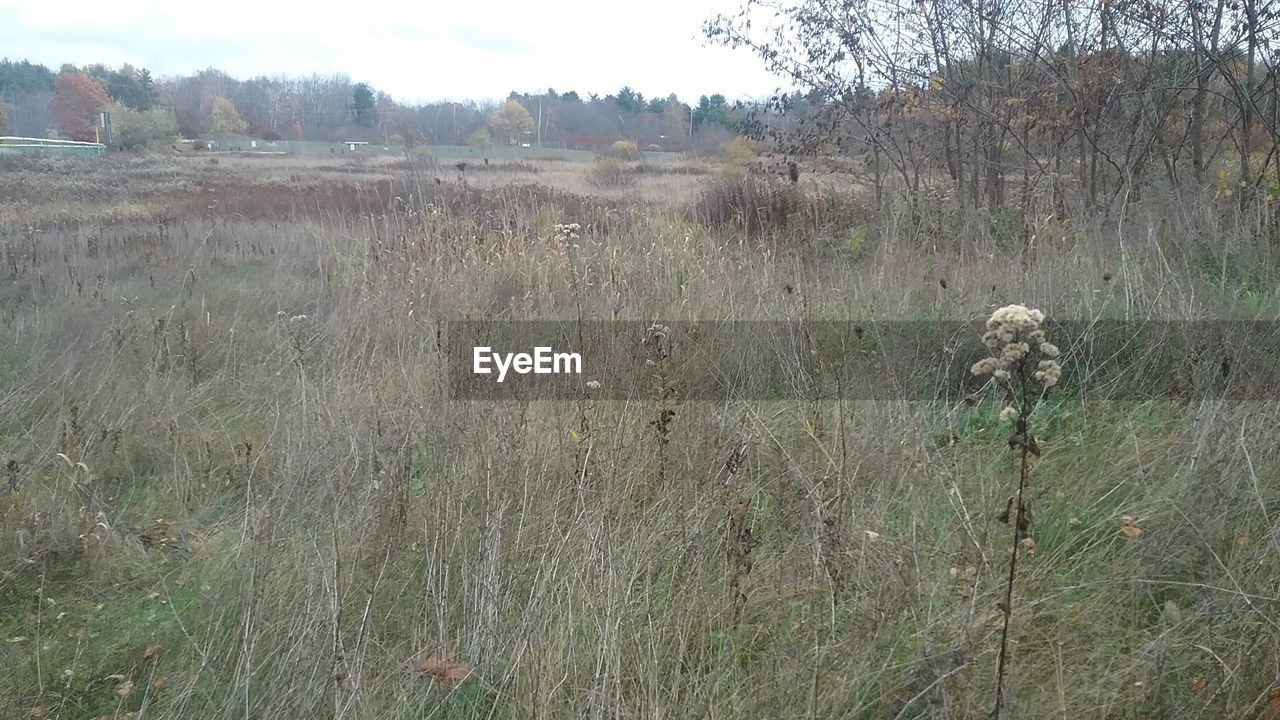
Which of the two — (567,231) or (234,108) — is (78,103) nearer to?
(234,108)

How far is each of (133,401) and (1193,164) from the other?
22.0ft

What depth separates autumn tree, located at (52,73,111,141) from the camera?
1211 inches

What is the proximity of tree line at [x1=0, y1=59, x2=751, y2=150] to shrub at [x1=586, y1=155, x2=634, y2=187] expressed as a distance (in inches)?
13.0

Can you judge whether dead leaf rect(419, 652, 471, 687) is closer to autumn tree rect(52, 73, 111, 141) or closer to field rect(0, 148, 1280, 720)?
field rect(0, 148, 1280, 720)

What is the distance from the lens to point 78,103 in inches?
1248

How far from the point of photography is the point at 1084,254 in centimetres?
416

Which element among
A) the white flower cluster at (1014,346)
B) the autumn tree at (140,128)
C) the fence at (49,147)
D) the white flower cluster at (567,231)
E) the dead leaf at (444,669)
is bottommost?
the dead leaf at (444,669)

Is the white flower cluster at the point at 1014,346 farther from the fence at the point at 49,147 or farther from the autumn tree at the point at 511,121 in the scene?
the fence at the point at 49,147

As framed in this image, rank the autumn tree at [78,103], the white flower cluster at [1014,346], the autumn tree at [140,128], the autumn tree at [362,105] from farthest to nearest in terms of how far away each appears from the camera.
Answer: the autumn tree at [78,103]
the autumn tree at [140,128]
the autumn tree at [362,105]
the white flower cluster at [1014,346]

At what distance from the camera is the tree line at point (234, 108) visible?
11.4m

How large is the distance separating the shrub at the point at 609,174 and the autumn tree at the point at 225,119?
28901mm

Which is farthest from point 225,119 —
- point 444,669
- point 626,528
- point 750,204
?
point 444,669

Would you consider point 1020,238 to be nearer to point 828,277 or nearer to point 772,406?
point 828,277

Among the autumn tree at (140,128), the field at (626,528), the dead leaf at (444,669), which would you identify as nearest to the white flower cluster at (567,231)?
the field at (626,528)
